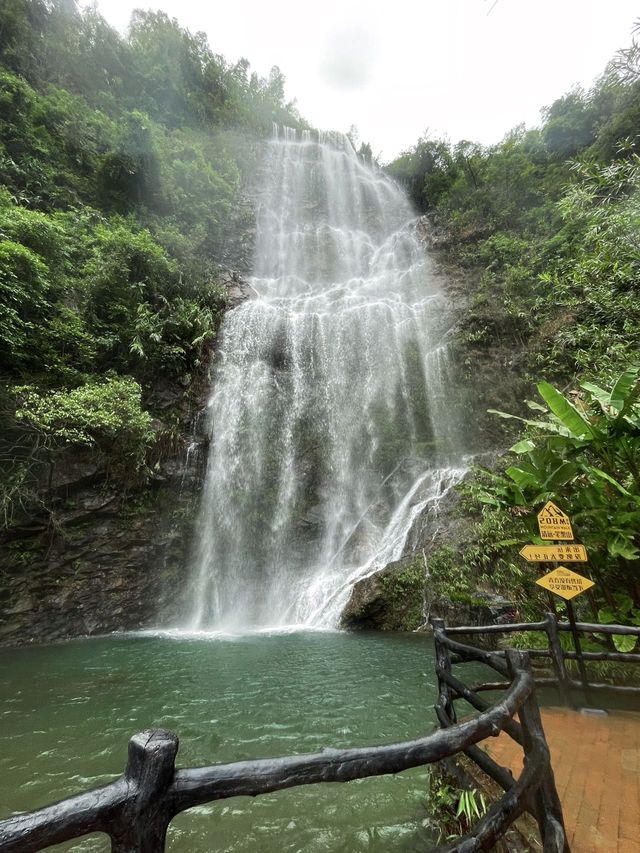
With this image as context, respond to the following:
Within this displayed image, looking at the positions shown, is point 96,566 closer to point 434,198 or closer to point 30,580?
point 30,580

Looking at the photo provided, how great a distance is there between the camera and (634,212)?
22.5ft

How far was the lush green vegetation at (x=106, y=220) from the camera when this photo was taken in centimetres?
1022

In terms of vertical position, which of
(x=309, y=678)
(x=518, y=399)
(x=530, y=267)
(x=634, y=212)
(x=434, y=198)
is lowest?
(x=309, y=678)

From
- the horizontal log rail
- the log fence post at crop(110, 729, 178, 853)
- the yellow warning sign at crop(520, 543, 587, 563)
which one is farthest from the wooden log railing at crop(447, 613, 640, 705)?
the log fence post at crop(110, 729, 178, 853)

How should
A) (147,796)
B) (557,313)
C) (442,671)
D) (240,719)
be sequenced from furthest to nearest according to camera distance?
(557,313) < (240,719) < (442,671) < (147,796)

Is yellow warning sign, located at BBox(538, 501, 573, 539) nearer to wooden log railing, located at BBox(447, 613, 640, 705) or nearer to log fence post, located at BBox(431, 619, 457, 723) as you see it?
wooden log railing, located at BBox(447, 613, 640, 705)

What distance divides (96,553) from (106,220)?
15013 millimetres

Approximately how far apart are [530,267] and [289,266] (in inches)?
538

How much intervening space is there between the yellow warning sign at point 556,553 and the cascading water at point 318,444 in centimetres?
625

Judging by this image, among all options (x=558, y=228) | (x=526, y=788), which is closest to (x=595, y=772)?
(x=526, y=788)

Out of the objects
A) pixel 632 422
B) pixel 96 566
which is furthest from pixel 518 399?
pixel 96 566

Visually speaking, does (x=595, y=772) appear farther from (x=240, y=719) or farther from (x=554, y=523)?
(x=240, y=719)

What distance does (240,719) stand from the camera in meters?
4.34

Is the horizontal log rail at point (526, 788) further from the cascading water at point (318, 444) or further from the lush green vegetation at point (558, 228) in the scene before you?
the cascading water at point (318, 444)
